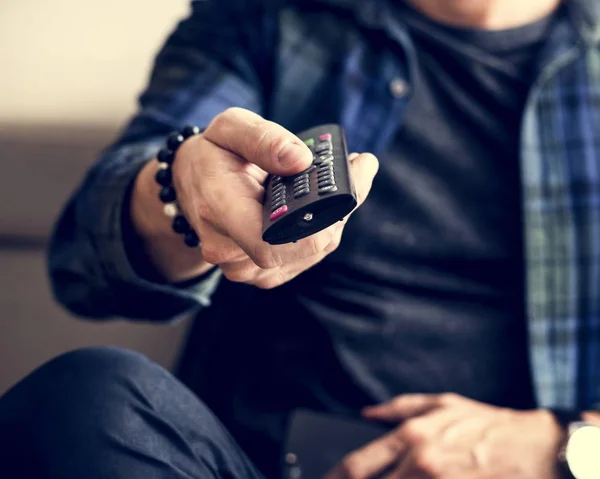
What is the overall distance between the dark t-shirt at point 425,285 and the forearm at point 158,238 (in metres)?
0.12

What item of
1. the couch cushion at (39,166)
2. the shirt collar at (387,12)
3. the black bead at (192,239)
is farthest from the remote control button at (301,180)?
the couch cushion at (39,166)

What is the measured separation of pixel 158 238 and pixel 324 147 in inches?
6.5

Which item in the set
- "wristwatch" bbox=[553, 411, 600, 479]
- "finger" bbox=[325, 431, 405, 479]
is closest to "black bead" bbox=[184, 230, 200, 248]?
"finger" bbox=[325, 431, 405, 479]

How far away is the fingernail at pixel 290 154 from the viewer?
30 centimetres

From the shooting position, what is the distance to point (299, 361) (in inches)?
22.1

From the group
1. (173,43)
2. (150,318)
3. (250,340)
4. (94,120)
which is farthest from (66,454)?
(94,120)

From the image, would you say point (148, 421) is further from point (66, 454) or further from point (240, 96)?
point (240, 96)

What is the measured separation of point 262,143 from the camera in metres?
0.31

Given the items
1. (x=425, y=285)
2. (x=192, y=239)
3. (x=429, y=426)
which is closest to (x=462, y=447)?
(x=429, y=426)

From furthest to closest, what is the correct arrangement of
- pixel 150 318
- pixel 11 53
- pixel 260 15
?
pixel 11 53, pixel 260 15, pixel 150 318

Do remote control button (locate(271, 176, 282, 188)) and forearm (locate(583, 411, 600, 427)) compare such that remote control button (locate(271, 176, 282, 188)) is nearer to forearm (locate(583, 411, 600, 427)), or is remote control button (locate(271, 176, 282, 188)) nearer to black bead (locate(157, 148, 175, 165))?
black bead (locate(157, 148, 175, 165))

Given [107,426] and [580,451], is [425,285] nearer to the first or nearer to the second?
[580,451]

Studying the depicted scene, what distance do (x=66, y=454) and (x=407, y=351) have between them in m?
0.32

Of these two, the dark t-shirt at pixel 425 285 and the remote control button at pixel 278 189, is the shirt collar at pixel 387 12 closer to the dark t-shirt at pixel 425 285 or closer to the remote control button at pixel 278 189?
the dark t-shirt at pixel 425 285
